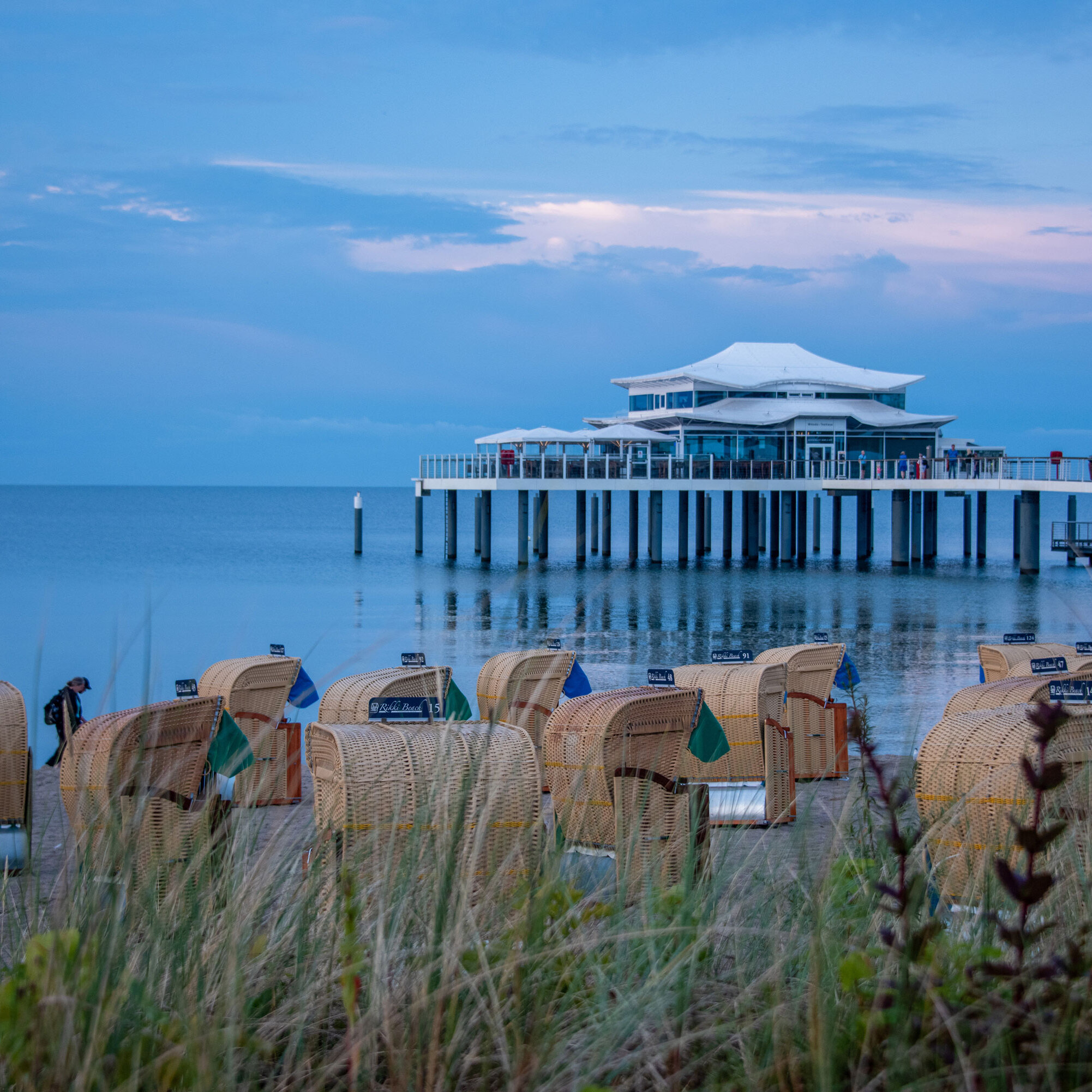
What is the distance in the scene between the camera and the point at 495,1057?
8.04ft

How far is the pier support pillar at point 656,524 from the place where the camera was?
49.4 m

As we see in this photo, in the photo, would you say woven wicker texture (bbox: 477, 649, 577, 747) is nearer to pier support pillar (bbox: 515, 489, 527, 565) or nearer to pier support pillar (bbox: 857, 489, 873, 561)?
pier support pillar (bbox: 515, 489, 527, 565)

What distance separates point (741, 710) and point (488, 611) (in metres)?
26.9

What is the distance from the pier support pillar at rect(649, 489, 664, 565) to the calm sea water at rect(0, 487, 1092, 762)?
69 centimetres

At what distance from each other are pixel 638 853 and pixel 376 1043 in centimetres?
190

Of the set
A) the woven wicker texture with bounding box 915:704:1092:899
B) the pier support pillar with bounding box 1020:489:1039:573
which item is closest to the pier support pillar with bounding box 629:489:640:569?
the pier support pillar with bounding box 1020:489:1039:573

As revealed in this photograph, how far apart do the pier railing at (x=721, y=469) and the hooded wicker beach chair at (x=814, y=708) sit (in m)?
33.1

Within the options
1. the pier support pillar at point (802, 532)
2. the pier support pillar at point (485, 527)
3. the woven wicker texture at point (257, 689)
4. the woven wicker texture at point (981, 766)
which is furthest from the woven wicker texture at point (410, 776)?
the pier support pillar at point (802, 532)

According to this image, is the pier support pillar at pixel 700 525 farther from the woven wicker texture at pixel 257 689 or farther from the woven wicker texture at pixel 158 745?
the woven wicker texture at pixel 158 745

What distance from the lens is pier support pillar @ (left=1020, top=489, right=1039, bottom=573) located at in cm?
4528

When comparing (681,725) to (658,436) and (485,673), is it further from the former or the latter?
(658,436)

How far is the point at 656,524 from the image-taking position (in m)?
51.3

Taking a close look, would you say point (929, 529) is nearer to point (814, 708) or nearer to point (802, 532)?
point (802, 532)

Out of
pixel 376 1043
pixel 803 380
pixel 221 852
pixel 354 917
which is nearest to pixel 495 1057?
pixel 376 1043
